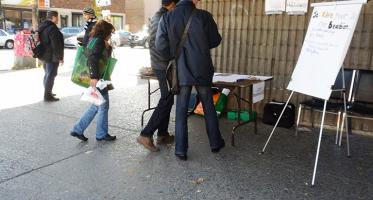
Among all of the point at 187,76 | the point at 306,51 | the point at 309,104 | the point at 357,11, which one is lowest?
the point at 309,104

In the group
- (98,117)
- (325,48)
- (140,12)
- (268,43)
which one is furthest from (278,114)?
(140,12)

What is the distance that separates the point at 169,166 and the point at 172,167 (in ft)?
0.16

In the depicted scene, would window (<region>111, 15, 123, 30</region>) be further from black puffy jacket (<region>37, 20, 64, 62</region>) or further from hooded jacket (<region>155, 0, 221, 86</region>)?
hooded jacket (<region>155, 0, 221, 86</region>)

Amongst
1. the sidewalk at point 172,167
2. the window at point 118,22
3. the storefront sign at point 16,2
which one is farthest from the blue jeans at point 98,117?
the window at point 118,22

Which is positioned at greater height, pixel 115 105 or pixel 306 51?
pixel 306 51

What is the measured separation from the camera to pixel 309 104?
5.20 metres

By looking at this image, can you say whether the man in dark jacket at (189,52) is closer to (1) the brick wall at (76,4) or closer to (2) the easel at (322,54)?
(2) the easel at (322,54)

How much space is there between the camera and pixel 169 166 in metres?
4.28

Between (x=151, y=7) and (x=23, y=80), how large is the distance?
3126cm

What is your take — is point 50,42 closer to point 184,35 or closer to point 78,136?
point 78,136

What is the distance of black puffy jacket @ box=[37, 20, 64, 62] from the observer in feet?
24.6

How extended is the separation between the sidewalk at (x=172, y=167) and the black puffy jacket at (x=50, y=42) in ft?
6.54

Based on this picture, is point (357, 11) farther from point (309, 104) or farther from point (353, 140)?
point (353, 140)

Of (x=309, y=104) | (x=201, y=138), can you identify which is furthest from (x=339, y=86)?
(x=201, y=138)
